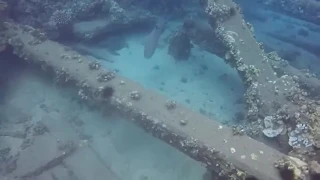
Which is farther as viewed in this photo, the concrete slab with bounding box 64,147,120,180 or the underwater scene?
the concrete slab with bounding box 64,147,120,180

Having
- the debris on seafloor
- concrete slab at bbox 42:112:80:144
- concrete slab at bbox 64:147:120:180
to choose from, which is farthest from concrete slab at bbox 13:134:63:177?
the debris on seafloor

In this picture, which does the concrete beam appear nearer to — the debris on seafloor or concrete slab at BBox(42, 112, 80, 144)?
the debris on seafloor

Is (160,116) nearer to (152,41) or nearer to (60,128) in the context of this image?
(60,128)

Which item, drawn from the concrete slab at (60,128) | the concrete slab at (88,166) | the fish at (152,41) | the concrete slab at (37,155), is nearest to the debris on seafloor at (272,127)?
the concrete slab at (88,166)

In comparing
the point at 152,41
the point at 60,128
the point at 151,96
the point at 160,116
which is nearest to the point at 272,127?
the point at 160,116

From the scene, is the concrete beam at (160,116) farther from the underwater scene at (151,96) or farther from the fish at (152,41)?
the fish at (152,41)

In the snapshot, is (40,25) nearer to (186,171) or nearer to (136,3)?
(136,3)
